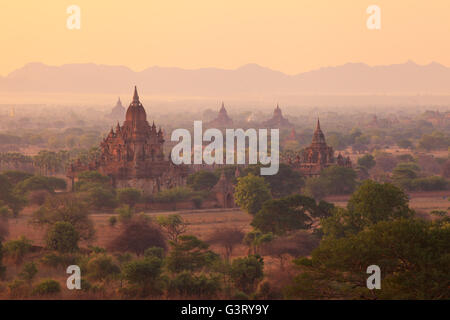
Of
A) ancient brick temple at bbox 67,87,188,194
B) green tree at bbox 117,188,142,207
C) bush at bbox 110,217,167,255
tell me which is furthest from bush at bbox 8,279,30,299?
ancient brick temple at bbox 67,87,188,194

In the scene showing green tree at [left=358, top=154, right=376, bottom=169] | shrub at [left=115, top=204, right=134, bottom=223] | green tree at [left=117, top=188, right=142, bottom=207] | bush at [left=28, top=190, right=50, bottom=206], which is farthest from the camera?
green tree at [left=358, top=154, right=376, bottom=169]

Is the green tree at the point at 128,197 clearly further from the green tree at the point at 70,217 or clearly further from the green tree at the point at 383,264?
the green tree at the point at 383,264

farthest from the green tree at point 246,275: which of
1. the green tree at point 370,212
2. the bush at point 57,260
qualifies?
the bush at point 57,260

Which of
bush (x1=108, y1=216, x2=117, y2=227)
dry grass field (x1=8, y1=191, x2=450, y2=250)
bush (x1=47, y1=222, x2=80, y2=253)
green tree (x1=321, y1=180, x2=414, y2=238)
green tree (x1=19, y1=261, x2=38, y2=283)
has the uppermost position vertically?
green tree (x1=321, y1=180, x2=414, y2=238)

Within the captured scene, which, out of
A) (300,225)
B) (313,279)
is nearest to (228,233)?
(300,225)

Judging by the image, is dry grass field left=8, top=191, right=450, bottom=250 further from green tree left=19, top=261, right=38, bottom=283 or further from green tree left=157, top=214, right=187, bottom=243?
green tree left=19, top=261, right=38, bottom=283

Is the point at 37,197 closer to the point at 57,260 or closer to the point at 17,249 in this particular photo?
the point at 17,249
